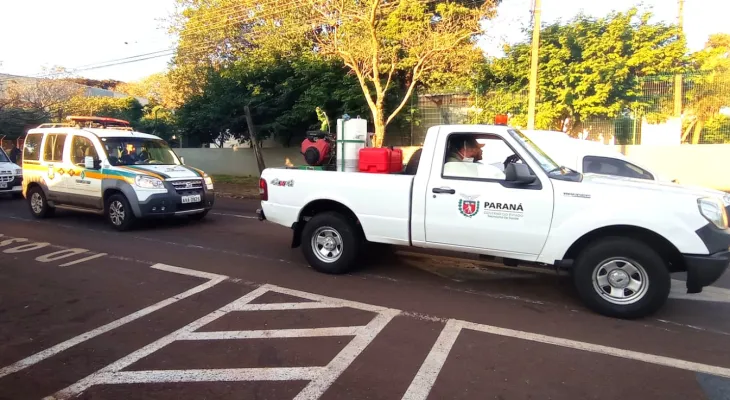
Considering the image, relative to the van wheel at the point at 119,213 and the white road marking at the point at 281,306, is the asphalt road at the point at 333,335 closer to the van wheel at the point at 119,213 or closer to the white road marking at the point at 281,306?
the white road marking at the point at 281,306

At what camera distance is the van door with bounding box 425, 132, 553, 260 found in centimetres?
508

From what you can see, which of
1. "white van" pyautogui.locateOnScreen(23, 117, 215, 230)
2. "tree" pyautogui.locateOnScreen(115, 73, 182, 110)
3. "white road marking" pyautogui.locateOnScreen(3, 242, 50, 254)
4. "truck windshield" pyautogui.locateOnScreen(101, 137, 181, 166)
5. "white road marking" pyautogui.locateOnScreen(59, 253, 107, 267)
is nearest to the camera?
"white road marking" pyautogui.locateOnScreen(59, 253, 107, 267)

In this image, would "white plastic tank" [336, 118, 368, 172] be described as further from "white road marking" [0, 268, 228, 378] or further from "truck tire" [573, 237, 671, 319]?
"truck tire" [573, 237, 671, 319]

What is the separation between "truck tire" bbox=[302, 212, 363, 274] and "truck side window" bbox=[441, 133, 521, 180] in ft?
4.64

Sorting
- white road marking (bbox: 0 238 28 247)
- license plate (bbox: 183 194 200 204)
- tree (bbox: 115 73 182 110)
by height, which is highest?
tree (bbox: 115 73 182 110)

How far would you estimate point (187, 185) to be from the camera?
9695mm

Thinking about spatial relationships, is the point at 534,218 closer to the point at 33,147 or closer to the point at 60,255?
the point at 60,255

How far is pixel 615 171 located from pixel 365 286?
217 inches

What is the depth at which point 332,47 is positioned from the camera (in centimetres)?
1714

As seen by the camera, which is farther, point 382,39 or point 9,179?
point 382,39

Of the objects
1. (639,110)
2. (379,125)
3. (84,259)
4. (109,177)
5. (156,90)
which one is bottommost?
(84,259)

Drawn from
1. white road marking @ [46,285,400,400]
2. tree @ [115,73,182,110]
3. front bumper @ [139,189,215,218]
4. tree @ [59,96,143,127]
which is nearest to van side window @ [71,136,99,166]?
front bumper @ [139,189,215,218]

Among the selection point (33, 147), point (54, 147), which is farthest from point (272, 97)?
point (54, 147)

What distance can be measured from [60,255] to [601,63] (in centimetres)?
1520
